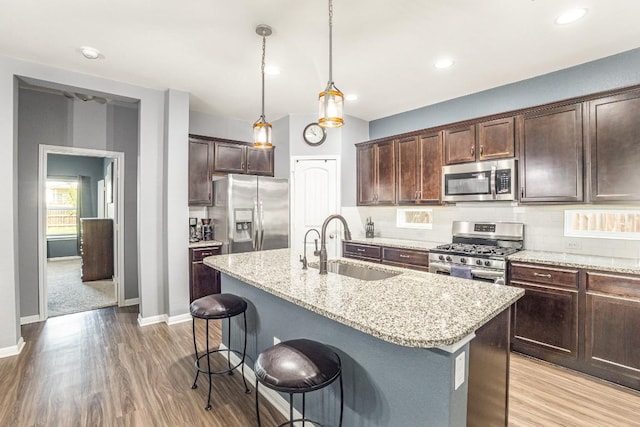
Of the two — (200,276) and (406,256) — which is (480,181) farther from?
(200,276)

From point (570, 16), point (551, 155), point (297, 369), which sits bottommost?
point (297, 369)

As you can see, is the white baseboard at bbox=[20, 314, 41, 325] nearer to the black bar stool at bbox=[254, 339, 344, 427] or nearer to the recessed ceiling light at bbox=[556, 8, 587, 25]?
the black bar stool at bbox=[254, 339, 344, 427]

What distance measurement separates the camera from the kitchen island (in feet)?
4.14

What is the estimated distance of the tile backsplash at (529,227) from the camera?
2.99m

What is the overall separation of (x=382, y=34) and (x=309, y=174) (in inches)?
97.1

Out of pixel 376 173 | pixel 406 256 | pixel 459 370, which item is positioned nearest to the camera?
pixel 459 370

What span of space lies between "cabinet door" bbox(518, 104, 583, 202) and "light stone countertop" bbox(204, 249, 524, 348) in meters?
1.83

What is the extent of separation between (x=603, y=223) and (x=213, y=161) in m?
4.65

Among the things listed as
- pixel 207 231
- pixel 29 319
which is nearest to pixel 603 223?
pixel 207 231

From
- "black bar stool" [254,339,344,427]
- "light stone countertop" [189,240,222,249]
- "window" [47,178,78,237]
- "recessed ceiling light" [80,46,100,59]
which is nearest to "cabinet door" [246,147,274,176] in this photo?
"light stone countertop" [189,240,222,249]

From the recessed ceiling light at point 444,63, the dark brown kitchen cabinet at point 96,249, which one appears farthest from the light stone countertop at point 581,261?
the dark brown kitchen cabinet at point 96,249

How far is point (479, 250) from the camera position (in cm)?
337

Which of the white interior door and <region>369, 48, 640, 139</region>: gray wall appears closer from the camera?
<region>369, 48, 640, 139</region>: gray wall

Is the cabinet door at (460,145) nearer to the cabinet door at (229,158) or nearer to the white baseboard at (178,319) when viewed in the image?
the cabinet door at (229,158)
